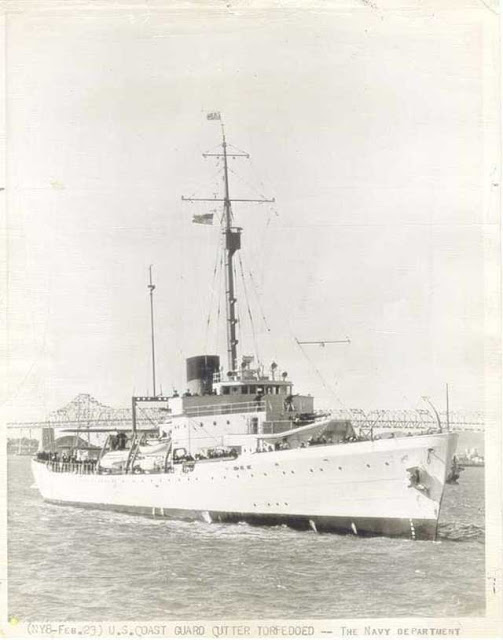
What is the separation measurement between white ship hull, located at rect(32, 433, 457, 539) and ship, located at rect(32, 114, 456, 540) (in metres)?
0.02

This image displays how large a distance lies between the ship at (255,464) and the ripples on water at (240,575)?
709 millimetres

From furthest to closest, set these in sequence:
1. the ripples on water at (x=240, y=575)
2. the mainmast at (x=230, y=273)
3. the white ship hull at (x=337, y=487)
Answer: the mainmast at (x=230, y=273), the white ship hull at (x=337, y=487), the ripples on water at (x=240, y=575)

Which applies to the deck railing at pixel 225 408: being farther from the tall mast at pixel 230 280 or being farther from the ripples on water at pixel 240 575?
the ripples on water at pixel 240 575

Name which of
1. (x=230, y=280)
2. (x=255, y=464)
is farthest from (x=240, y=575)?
(x=230, y=280)

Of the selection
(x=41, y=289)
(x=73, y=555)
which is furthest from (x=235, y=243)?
(x=73, y=555)

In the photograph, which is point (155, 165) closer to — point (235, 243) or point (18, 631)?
point (235, 243)

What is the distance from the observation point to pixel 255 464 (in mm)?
21344

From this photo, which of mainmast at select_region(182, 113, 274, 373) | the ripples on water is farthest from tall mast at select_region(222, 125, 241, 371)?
the ripples on water

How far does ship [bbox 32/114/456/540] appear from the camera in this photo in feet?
63.6

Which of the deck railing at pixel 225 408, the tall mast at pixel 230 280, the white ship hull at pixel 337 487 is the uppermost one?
the tall mast at pixel 230 280

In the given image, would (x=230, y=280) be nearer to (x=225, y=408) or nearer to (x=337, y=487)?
(x=225, y=408)

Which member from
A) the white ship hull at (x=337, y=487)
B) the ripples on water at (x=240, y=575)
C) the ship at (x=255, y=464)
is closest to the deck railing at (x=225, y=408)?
the ship at (x=255, y=464)

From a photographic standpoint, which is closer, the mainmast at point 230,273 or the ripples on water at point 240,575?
the ripples on water at point 240,575

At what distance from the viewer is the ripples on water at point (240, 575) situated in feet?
46.7
